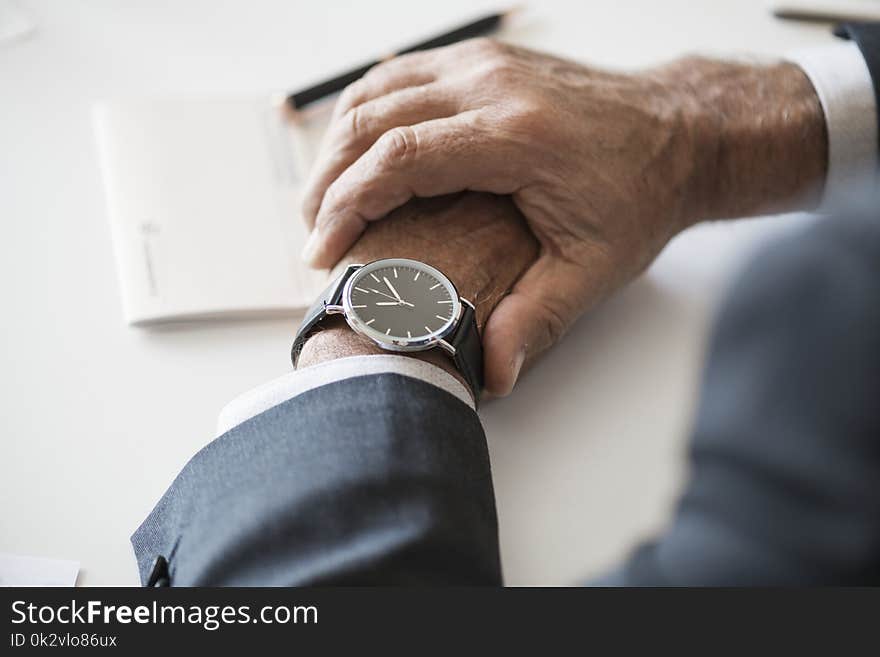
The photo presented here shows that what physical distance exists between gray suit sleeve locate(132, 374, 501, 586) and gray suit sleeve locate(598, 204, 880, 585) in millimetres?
281

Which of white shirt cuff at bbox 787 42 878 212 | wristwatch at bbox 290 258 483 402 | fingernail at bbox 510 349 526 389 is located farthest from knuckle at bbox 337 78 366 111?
white shirt cuff at bbox 787 42 878 212

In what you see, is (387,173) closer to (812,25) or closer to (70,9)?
(70,9)

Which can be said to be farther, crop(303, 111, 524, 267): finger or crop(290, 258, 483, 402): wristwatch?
crop(303, 111, 524, 267): finger

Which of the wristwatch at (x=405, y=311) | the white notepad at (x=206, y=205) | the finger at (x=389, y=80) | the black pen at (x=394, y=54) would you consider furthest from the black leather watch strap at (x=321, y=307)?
the black pen at (x=394, y=54)

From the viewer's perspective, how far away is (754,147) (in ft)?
3.28

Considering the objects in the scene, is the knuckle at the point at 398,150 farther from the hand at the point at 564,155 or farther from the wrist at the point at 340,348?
the wrist at the point at 340,348

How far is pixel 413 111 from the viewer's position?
94cm

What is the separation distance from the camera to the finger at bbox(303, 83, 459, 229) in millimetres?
931

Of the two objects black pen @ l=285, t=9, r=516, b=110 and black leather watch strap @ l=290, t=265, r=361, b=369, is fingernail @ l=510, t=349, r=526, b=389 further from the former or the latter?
black pen @ l=285, t=9, r=516, b=110

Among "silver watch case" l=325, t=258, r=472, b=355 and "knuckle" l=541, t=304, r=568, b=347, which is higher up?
"silver watch case" l=325, t=258, r=472, b=355

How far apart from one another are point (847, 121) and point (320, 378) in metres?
0.66

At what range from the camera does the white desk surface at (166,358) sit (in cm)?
78

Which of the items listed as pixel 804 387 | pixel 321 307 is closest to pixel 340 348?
pixel 321 307

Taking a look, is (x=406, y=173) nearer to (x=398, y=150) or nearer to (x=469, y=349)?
(x=398, y=150)
